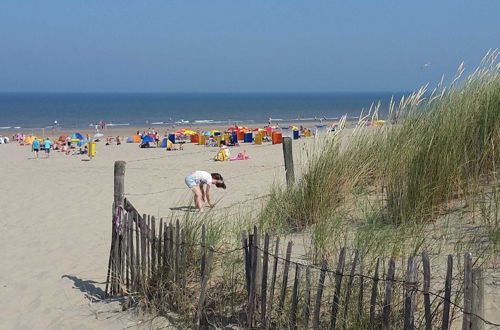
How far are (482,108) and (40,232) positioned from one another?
622cm

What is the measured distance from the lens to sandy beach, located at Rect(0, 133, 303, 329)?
17.3 feet

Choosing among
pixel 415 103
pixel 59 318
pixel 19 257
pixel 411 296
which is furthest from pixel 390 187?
pixel 19 257

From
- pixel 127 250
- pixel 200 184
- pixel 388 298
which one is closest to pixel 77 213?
pixel 200 184

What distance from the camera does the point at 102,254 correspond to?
7082 millimetres

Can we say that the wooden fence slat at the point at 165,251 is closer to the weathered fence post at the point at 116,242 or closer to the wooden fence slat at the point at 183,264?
the wooden fence slat at the point at 183,264

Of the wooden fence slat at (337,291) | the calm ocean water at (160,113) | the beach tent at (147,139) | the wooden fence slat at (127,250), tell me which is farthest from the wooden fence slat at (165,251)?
the calm ocean water at (160,113)

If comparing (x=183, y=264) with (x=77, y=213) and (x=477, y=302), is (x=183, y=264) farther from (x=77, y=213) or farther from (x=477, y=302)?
(x=77, y=213)

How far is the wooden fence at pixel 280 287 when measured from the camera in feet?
9.86

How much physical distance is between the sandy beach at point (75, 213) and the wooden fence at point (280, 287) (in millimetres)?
458

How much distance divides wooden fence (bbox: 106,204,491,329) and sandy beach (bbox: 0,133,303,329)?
0.46 meters

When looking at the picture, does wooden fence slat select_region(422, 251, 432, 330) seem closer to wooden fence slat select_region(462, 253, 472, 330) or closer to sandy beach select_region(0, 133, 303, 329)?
wooden fence slat select_region(462, 253, 472, 330)

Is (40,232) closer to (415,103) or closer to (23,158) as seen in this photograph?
(415,103)

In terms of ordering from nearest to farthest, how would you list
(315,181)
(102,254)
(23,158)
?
(315,181)
(102,254)
(23,158)

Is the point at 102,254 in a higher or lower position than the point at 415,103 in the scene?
lower
